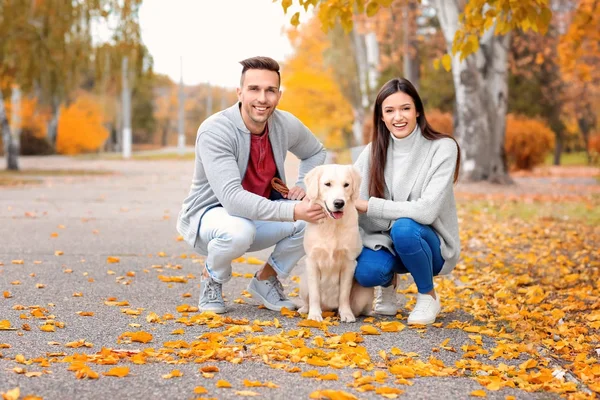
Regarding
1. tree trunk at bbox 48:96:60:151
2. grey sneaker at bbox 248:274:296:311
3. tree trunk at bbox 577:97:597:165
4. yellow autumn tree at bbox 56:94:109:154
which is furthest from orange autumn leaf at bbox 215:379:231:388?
yellow autumn tree at bbox 56:94:109:154

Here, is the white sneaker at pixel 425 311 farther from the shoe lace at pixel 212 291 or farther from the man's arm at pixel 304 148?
the shoe lace at pixel 212 291

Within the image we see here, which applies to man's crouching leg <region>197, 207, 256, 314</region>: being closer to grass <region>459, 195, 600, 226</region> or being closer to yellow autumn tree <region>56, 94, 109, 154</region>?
grass <region>459, 195, 600, 226</region>

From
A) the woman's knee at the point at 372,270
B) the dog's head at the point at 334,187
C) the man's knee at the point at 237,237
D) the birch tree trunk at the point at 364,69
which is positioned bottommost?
the woman's knee at the point at 372,270

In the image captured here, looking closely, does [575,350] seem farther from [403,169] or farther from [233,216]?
[233,216]

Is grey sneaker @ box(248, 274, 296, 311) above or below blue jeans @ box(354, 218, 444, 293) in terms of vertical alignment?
below

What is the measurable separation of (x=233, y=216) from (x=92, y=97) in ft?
189

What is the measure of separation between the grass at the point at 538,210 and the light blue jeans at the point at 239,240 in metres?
7.08

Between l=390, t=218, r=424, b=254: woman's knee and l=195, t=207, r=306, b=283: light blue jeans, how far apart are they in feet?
2.57

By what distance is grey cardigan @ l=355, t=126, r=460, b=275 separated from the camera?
210 inches

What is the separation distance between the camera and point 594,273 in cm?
742

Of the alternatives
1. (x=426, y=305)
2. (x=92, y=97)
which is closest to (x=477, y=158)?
(x=426, y=305)

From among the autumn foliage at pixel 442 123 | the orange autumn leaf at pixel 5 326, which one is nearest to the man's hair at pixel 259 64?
the orange autumn leaf at pixel 5 326

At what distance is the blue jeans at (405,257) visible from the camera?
17.2ft

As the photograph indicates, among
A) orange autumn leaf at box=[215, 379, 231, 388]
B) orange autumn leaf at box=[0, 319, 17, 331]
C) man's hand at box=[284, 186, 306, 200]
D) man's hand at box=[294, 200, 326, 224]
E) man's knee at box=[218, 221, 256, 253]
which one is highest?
man's hand at box=[284, 186, 306, 200]
